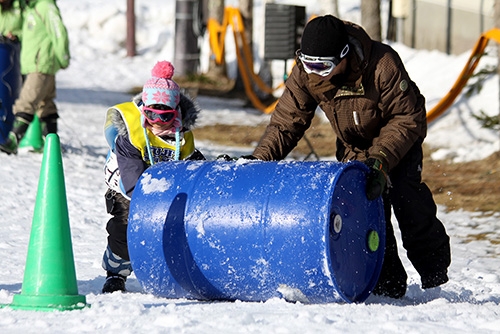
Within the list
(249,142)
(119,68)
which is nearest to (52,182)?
(249,142)

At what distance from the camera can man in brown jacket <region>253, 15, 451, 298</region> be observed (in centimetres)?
510

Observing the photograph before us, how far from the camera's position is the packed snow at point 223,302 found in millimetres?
4309

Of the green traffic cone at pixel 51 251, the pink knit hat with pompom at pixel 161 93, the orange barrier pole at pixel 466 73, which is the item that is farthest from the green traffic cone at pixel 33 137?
the green traffic cone at pixel 51 251

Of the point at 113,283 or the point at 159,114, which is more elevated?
the point at 159,114

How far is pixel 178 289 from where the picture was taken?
5121 millimetres

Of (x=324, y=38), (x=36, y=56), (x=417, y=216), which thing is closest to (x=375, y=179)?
(x=417, y=216)

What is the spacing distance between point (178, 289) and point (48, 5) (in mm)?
5956

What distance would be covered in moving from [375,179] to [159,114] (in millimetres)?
1334

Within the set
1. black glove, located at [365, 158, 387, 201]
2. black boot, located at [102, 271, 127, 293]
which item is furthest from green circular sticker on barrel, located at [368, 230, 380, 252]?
black boot, located at [102, 271, 127, 293]

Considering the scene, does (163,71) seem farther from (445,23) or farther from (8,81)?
(445,23)

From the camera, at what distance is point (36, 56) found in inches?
406

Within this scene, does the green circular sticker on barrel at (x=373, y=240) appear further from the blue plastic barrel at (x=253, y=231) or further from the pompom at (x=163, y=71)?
the pompom at (x=163, y=71)

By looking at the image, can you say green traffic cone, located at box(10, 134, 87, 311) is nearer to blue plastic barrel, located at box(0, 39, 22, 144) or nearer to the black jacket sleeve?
the black jacket sleeve

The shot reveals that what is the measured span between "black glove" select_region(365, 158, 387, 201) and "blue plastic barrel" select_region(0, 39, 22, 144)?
20.0ft
